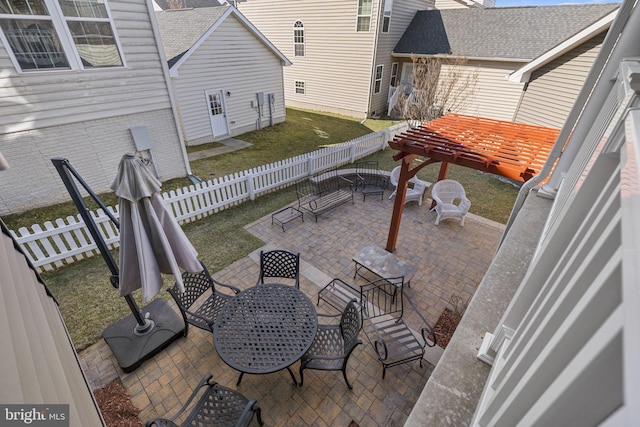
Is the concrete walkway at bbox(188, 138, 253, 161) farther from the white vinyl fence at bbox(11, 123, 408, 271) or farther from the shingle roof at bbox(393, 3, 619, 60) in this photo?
the shingle roof at bbox(393, 3, 619, 60)

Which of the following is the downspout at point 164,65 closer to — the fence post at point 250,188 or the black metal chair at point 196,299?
the fence post at point 250,188

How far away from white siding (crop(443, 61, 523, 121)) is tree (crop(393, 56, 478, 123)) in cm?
29

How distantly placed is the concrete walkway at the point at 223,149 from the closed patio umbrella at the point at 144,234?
29.5 ft

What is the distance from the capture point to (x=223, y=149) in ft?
43.1

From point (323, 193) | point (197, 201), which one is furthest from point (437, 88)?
point (197, 201)

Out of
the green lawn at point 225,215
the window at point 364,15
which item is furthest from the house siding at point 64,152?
the window at point 364,15

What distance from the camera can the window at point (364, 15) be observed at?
52.3 ft

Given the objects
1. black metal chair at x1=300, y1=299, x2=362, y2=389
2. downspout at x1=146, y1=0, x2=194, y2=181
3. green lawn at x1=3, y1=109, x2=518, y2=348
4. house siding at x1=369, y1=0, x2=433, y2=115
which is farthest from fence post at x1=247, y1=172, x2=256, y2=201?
house siding at x1=369, y1=0, x2=433, y2=115

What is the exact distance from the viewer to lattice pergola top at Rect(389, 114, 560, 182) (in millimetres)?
4996

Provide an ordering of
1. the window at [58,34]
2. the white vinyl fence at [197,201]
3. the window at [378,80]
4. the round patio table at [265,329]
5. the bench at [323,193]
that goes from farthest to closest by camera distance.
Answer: the window at [378,80], the bench at [323,193], the window at [58,34], the white vinyl fence at [197,201], the round patio table at [265,329]

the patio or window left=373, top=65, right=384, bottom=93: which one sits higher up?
window left=373, top=65, right=384, bottom=93

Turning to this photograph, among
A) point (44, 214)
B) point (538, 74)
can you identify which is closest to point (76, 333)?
point (44, 214)

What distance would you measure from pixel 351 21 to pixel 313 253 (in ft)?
52.0

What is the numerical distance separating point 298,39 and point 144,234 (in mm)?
19971
